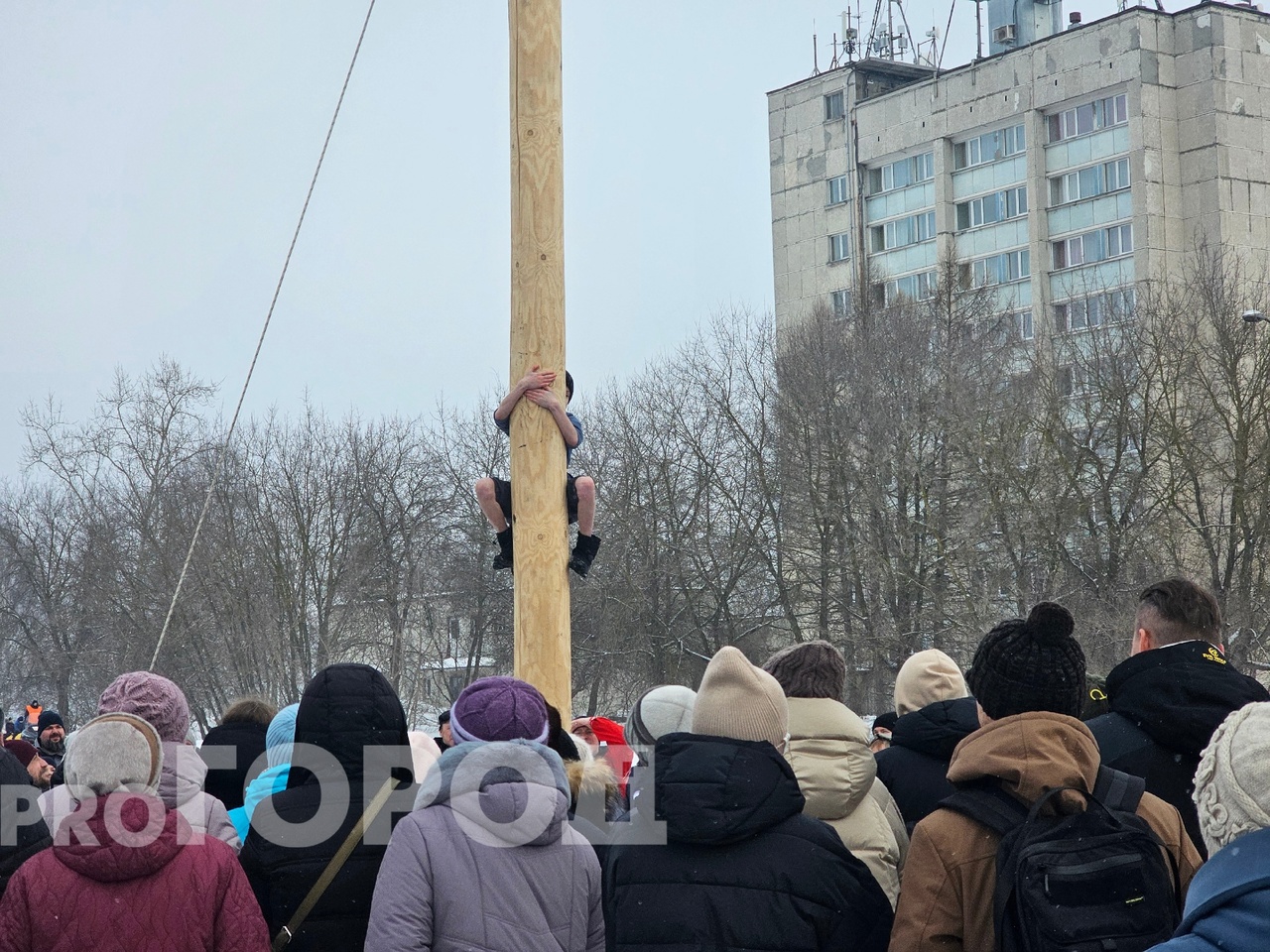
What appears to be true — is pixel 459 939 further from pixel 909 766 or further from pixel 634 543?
pixel 634 543

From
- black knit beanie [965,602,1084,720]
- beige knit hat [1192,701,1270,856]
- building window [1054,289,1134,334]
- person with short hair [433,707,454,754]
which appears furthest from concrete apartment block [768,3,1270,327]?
beige knit hat [1192,701,1270,856]

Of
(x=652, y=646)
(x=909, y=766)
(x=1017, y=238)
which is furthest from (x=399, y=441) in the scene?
(x=909, y=766)

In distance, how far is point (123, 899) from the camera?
377cm

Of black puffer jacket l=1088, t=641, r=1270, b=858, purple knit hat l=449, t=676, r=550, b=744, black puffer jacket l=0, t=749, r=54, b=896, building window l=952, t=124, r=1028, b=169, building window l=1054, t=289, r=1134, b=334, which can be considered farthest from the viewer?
building window l=952, t=124, r=1028, b=169

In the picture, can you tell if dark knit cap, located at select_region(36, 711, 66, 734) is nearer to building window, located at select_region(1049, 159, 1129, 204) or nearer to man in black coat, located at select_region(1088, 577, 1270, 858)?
man in black coat, located at select_region(1088, 577, 1270, 858)

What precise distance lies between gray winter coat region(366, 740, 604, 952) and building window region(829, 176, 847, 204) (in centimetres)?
6041

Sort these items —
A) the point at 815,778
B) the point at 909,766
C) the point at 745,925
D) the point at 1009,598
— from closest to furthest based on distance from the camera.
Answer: the point at 745,925, the point at 815,778, the point at 909,766, the point at 1009,598

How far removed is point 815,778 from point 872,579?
3613cm

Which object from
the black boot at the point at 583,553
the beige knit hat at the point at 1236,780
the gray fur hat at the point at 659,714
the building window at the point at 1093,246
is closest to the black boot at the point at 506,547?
the black boot at the point at 583,553

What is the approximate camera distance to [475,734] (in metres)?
4.02

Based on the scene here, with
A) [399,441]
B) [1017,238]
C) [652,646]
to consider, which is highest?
[1017,238]

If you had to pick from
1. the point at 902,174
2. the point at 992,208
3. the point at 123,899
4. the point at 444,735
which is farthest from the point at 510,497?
the point at 902,174

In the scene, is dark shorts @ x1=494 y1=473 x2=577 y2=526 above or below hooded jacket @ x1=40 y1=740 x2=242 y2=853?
above

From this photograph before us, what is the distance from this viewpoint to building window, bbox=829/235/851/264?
6288 centimetres
